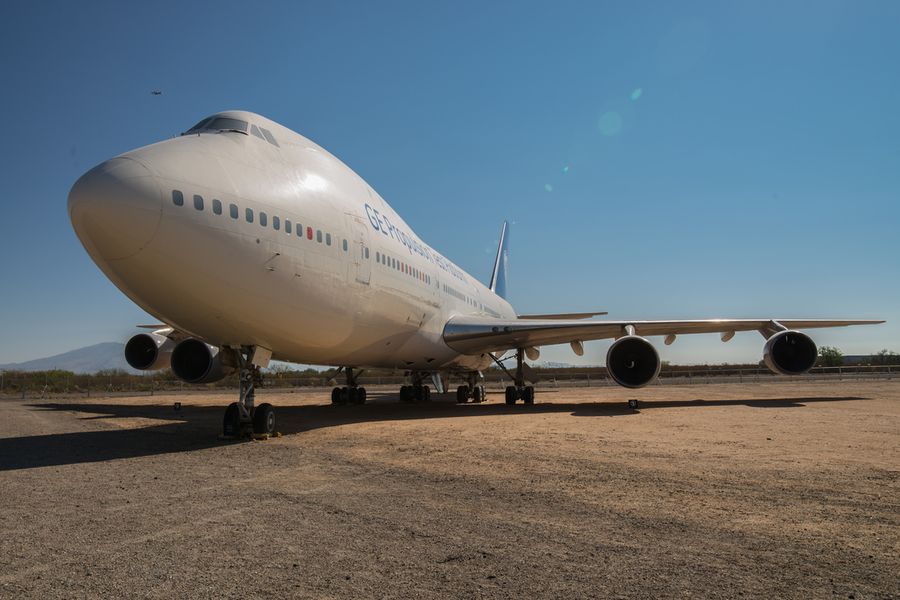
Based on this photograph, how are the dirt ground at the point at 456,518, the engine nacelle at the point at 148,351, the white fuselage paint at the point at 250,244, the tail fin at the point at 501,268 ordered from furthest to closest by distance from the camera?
1. the tail fin at the point at 501,268
2. the engine nacelle at the point at 148,351
3. the white fuselage paint at the point at 250,244
4. the dirt ground at the point at 456,518

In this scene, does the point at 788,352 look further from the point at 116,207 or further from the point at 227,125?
the point at 116,207

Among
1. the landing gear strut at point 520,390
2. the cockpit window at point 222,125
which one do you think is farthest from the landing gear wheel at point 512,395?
the cockpit window at point 222,125

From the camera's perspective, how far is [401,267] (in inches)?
517

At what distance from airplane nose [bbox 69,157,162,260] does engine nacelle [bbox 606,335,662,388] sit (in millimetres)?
10892

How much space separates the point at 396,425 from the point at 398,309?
2.95 metres

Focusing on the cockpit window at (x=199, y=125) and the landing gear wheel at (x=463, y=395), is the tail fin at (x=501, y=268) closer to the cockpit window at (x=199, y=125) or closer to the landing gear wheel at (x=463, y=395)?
the landing gear wheel at (x=463, y=395)

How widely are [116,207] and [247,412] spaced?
3.95 metres

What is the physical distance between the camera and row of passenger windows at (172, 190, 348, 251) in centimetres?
727

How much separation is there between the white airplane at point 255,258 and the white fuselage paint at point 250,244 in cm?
2

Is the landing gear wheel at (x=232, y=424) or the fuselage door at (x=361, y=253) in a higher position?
the fuselage door at (x=361, y=253)

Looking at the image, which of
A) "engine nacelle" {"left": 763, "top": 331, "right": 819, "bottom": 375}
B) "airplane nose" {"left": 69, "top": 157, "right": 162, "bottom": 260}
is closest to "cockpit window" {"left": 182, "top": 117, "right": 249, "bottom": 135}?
"airplane nose" {"left": 69, "top": 157, "right": 162, "bottom": 260}

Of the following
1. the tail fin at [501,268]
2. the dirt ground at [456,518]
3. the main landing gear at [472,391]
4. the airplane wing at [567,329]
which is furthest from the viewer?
the tail fin at [501,268]

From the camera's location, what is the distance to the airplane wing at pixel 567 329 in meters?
15.8

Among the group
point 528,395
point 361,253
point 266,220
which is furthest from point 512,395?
point 266,220
